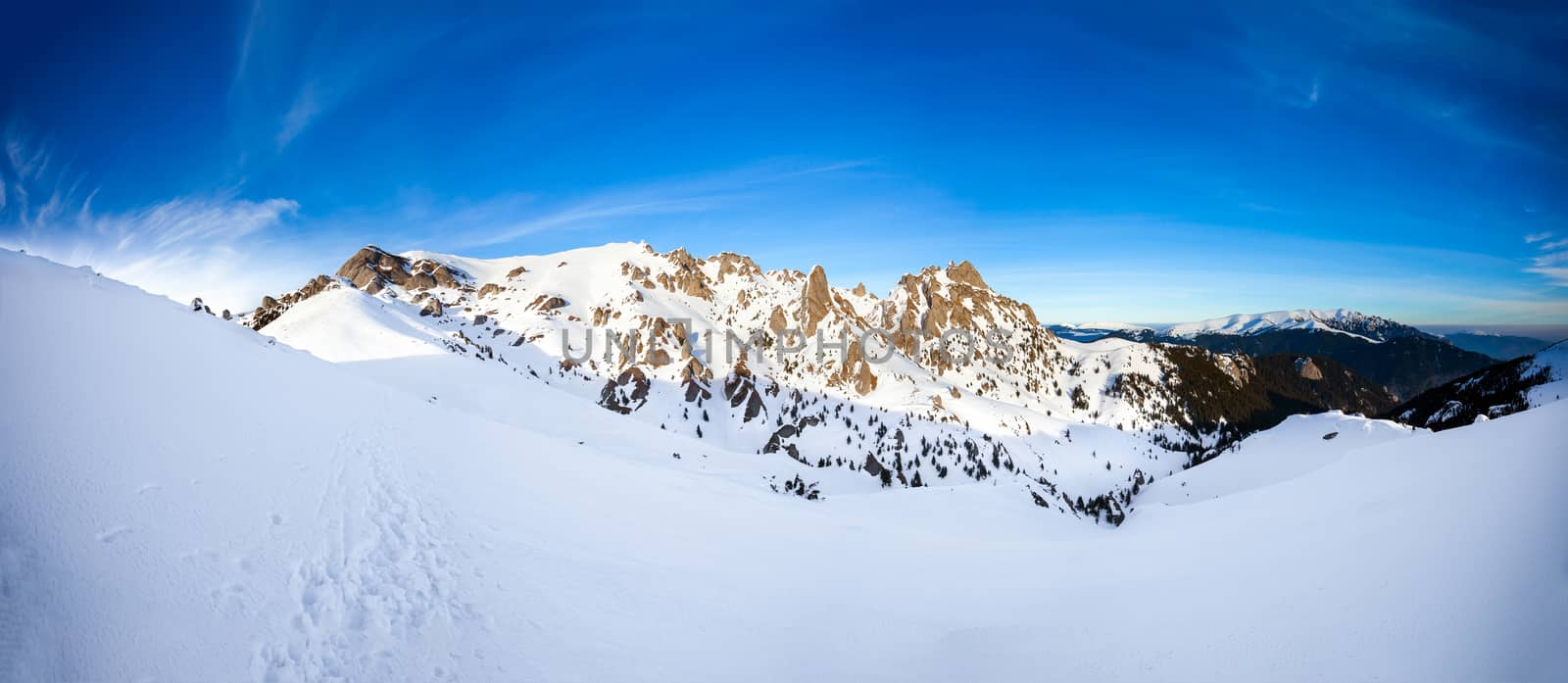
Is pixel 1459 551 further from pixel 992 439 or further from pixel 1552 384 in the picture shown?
pixel 992 439

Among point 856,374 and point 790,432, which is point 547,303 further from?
point 790,432

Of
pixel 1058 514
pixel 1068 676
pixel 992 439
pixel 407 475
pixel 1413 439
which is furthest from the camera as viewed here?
pixel 992 439

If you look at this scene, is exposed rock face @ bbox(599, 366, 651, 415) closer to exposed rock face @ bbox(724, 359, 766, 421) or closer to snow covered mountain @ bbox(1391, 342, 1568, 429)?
exposed rock face @ bbox(724, 359, 766, 421)

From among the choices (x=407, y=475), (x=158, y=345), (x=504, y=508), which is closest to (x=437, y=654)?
(x=504, y=508)

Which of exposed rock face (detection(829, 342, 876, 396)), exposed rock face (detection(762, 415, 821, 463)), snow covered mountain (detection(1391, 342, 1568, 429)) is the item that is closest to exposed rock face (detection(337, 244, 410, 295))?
exposed rock face (detection(762, 415, 821, 463))

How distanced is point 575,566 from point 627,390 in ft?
462

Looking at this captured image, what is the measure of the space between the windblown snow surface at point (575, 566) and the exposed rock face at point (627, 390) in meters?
125

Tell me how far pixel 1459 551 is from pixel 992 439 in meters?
149

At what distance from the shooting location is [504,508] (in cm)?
1109

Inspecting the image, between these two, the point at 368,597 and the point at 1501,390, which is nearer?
the point at 368,597

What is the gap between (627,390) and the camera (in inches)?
5615

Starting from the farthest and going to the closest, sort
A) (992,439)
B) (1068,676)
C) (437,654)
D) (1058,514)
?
(992,439) → (1058,514) → (1068,676) → (437,654)

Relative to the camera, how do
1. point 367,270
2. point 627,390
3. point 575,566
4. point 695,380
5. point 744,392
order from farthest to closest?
1. point 367,270
2. point 744,392
3. point 695,380
4. point 627,390
5. point 575,566

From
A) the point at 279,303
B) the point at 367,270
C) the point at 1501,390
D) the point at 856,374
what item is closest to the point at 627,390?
the point at 856,374
